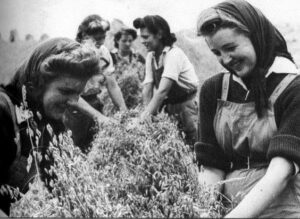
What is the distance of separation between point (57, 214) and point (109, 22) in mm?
1439

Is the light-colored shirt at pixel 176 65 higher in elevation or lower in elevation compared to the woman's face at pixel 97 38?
lower

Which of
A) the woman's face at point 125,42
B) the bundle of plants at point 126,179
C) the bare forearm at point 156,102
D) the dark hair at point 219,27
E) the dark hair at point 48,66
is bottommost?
the bundle of plants at point 126,179

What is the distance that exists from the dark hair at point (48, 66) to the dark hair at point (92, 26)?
0.20m

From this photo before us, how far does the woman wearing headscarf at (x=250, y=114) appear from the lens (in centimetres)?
284

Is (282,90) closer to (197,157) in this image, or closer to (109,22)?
(197,157)

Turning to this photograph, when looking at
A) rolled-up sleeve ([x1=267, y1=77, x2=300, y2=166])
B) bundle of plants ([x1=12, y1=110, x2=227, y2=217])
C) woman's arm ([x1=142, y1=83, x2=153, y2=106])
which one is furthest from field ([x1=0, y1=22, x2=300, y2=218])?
rolled-up sleeve ([x1=267, y1=77, x2=300, y2=166])

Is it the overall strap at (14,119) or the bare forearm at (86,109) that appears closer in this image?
the overall strap at (14,119)

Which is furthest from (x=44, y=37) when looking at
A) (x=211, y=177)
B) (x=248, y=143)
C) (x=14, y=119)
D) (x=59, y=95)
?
(x=248, y=143)

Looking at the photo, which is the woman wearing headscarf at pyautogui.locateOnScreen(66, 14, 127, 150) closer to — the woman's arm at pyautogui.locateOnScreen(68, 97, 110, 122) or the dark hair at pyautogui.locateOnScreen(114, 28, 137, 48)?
the woman's arm at pyautogui.locateOnScreen(68, 97, 110, 122)

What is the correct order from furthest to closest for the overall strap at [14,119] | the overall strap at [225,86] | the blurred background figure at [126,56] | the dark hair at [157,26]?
1. the blurred background figure at [126,56]
2. the dark hair at [157,26]
3. the overall strap at [14,119]
4. the overall strap at [225,86]

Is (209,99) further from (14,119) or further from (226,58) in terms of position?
(14,119)

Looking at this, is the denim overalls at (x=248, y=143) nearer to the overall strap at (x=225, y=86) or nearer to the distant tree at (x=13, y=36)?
the overall strap at (x=225, y=86)

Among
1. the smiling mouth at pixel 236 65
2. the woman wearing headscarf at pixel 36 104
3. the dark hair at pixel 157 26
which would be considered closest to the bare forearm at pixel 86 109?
the woman wearing headscarf at pixel 36 104

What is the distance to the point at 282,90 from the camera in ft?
9.70
